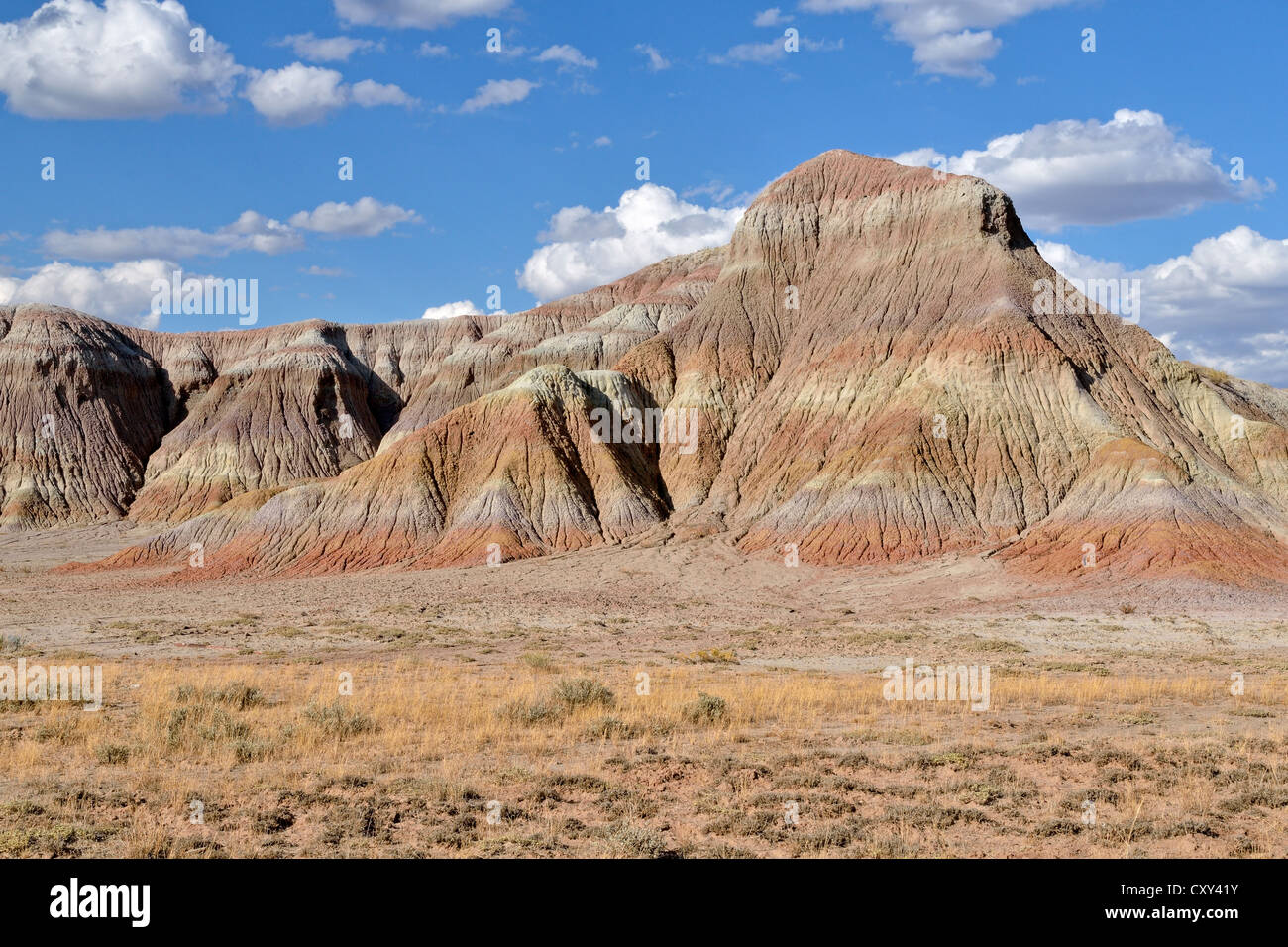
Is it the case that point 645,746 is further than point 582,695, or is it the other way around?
point 582,695

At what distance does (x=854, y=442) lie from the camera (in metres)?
58.7

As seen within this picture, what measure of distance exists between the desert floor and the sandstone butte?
55.7 ft

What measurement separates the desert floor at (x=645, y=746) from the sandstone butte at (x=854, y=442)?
55.7ft

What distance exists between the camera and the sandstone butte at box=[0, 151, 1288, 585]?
50981 millimetres

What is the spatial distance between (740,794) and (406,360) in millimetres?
113047

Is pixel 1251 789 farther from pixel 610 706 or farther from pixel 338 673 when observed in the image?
pixel 338 673

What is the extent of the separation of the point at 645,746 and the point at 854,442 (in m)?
45.1

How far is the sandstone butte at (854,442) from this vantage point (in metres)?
51.0

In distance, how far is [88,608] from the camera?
43.5 meters

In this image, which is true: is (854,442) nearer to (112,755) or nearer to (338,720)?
(338,720)
